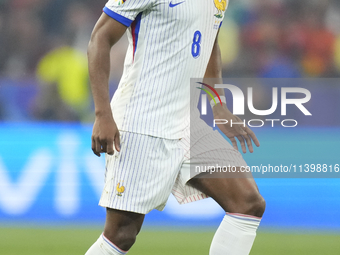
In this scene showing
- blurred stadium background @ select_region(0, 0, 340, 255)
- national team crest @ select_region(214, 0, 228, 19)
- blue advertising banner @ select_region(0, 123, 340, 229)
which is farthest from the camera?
blue advertising banner @ select_region(0, 123, 340, 229)

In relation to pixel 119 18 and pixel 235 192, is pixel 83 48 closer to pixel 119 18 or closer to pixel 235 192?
pixel 119 18

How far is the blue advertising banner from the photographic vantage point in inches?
163

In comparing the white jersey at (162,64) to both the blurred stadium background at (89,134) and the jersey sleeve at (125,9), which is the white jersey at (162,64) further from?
the blurred stadium background at (89,134)

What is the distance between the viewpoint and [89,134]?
4676 millimetres

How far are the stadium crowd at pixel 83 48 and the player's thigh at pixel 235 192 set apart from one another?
323cm

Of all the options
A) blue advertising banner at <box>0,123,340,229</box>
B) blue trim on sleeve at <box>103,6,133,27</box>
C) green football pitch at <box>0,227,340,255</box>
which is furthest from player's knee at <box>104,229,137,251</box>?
blue advertising banner at <box>0,123,340,229</box>

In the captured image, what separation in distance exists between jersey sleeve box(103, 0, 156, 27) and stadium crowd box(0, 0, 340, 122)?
10.8 feet

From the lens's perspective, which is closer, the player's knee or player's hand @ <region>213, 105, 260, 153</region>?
the player's knee

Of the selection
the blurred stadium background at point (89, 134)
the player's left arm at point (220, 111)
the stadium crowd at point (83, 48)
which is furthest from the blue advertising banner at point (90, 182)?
the player's left arm at point (220, 111)

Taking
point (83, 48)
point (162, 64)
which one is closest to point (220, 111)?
point (162, 64)

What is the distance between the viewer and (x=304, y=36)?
6445 mm

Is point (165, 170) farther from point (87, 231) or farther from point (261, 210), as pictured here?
point (87, 231)

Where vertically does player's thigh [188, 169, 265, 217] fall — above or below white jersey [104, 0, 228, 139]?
below

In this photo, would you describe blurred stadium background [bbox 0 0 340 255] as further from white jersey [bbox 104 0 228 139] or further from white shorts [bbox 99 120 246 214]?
white jersey [bbox 104 0 228 139]
